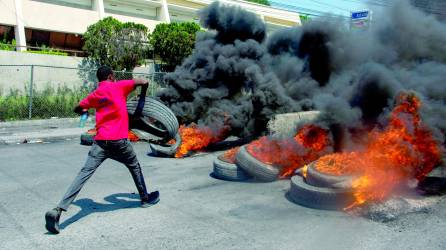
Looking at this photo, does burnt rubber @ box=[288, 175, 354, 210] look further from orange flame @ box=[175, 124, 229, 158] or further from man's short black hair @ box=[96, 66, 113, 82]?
orange flame @ box=[175, 124, 229, 158]

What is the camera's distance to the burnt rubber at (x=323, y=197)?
19.0 ft

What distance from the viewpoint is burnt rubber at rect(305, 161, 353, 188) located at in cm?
585

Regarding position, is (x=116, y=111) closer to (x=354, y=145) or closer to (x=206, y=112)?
(x=354, y=145)

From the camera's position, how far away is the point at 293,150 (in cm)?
749

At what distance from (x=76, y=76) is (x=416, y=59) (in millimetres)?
14972

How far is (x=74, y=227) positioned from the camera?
16.8ft

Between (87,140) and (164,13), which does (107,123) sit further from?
(164,13)

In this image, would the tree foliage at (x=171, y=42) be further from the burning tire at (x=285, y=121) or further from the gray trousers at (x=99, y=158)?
the gray trousers at (x=99, y=158)

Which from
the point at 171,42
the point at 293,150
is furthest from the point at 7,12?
the point at 293,150

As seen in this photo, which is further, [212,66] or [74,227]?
[212,66]

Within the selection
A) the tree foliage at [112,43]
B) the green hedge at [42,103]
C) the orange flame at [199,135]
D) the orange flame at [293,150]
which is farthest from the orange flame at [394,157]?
the tree foliage at [112,43]

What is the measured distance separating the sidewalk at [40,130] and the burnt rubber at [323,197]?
8866 mm

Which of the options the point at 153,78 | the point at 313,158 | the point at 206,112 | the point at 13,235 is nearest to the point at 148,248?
the point at 13,235

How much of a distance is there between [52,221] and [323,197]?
136 inches
